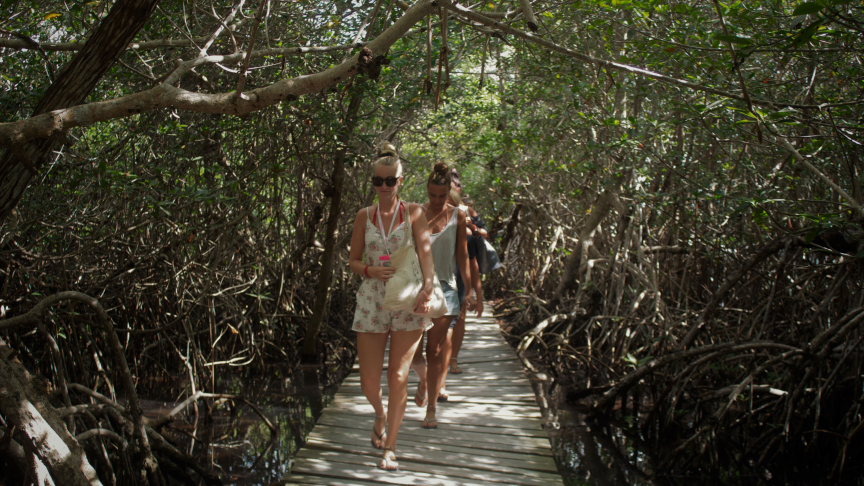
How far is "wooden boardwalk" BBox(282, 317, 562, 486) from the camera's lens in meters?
2.84

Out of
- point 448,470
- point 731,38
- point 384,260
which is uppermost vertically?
point 731,38

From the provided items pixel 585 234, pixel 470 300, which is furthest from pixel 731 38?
pixel 585 234

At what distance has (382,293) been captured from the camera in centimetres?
282

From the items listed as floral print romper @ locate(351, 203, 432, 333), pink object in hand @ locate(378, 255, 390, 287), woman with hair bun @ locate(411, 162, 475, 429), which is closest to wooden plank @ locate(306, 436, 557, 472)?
woman with hair bun @ locate(411, 162, 475, 429)

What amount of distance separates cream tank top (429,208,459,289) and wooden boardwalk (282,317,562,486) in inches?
33.5

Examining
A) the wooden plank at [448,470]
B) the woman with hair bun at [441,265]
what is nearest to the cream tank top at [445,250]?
the woman with hair bun at [441,265]

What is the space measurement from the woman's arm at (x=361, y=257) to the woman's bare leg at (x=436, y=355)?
589mm

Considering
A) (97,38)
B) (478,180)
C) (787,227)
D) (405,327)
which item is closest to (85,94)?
(97,38)

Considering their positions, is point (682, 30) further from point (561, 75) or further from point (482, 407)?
point (482, 407)

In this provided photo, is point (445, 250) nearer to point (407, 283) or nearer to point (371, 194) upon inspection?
point (407, 283)

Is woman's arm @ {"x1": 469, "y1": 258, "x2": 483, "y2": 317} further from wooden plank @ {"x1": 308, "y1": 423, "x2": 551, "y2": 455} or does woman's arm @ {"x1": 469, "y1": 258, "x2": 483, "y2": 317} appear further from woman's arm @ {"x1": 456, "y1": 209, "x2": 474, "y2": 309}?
wooden plank @ {"x1": 308, "y1": 423, "x2": 551, "y2": 455}

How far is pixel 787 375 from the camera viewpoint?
388cm

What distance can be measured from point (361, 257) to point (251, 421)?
3.05 meters

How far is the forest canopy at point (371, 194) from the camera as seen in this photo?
302cm
